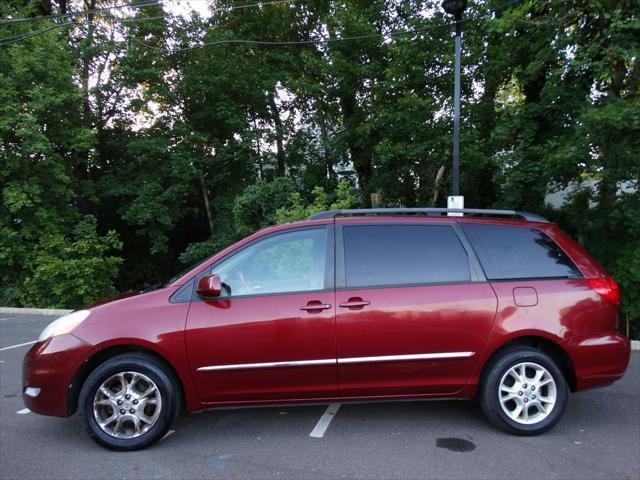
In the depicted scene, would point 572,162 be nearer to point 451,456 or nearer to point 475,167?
point 475,167

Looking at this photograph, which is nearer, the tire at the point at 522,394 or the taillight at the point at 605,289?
the tire at the point at 522,394

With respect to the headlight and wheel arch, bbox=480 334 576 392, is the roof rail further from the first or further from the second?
the headlight

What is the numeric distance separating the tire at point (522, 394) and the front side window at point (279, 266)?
1567mm

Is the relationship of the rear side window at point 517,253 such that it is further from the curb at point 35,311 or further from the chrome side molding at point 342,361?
the curb at point 35,311

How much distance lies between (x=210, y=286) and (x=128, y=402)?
1068mm

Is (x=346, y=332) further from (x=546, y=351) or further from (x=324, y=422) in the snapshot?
(x=546, y=351)

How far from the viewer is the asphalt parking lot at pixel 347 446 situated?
2.97 meters

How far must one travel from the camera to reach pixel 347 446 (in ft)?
10.8

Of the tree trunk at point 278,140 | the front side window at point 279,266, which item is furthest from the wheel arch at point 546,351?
the tree trunk at point 278,140

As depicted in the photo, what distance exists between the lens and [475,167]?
30.9 feet

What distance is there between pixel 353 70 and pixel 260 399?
10.3m

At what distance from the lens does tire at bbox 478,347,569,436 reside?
3.43 m

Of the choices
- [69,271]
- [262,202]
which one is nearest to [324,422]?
[262,202]

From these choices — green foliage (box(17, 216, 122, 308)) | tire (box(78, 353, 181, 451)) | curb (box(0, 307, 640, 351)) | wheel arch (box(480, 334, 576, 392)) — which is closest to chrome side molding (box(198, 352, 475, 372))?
wheel arch (box(480, 334, 576, 392))
